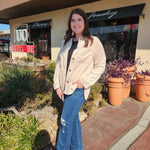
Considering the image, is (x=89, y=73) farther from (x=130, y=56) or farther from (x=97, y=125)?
(x=130, y=56)

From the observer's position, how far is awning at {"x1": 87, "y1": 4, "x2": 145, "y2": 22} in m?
4.72

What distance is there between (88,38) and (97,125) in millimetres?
1885

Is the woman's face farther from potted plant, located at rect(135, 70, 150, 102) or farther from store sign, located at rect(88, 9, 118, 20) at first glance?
store sign, located at rect(88, 9, 118, 20)

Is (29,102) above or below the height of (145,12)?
below

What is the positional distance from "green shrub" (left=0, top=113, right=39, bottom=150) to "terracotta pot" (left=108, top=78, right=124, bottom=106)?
82.0 inches

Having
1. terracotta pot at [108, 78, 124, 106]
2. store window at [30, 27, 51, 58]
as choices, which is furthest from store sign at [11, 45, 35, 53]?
terracotta pot at [108, 78, 124, 106]

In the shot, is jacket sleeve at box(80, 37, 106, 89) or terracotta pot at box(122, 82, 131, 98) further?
terracotta pot at box(122, 82, 131, 98)

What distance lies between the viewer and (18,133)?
2096mm

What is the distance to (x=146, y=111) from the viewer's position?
132 inches

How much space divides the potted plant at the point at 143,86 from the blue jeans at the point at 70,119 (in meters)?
2.59

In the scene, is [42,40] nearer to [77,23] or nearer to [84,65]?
[77,23]

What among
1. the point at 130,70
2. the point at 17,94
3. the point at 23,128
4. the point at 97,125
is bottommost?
the point at 97,125

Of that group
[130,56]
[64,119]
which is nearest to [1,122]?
[64,119]

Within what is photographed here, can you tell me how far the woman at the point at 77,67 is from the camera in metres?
1.65
